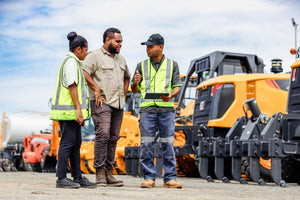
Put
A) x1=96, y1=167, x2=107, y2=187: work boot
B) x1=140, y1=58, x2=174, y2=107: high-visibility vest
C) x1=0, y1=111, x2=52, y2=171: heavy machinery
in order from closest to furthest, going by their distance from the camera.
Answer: x1=96, y1=167, x2=107, y2=187: work boot < x1=140, y1=58, x2=174, y2=107: high-visibility vest < x1=0, y1=111, x2=52, y2=171: heavy machinery

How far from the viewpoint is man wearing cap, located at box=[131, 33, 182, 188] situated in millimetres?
6445

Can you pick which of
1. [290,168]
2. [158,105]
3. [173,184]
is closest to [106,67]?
[158,105]

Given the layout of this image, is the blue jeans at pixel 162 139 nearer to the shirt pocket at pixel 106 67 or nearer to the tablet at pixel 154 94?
the tablet at pixel 154 94

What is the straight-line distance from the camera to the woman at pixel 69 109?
591cm

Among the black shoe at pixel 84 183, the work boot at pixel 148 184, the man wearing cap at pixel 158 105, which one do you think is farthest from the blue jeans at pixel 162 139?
the black shoe at pixel 84 183

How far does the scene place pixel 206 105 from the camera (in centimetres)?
1085

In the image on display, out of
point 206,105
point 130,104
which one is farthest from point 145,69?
point 130,104

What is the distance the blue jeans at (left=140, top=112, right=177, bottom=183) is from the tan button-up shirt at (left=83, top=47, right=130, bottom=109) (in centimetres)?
39

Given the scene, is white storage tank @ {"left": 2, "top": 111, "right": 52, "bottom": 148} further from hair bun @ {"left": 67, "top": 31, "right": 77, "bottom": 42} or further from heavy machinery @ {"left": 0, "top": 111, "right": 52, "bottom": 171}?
hair bun @ {"left": 67, "top": 31, "right": 77, "bottom": 42}

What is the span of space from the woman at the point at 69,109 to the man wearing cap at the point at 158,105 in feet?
2.50

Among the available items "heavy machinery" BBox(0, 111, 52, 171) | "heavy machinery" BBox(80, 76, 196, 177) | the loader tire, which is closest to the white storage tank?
"heavy machinery" BBox(0, 111, 52, 171)

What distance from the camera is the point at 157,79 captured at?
654 centimetres

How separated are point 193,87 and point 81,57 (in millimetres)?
7622

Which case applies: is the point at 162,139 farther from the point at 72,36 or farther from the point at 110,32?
the point at 72,36
